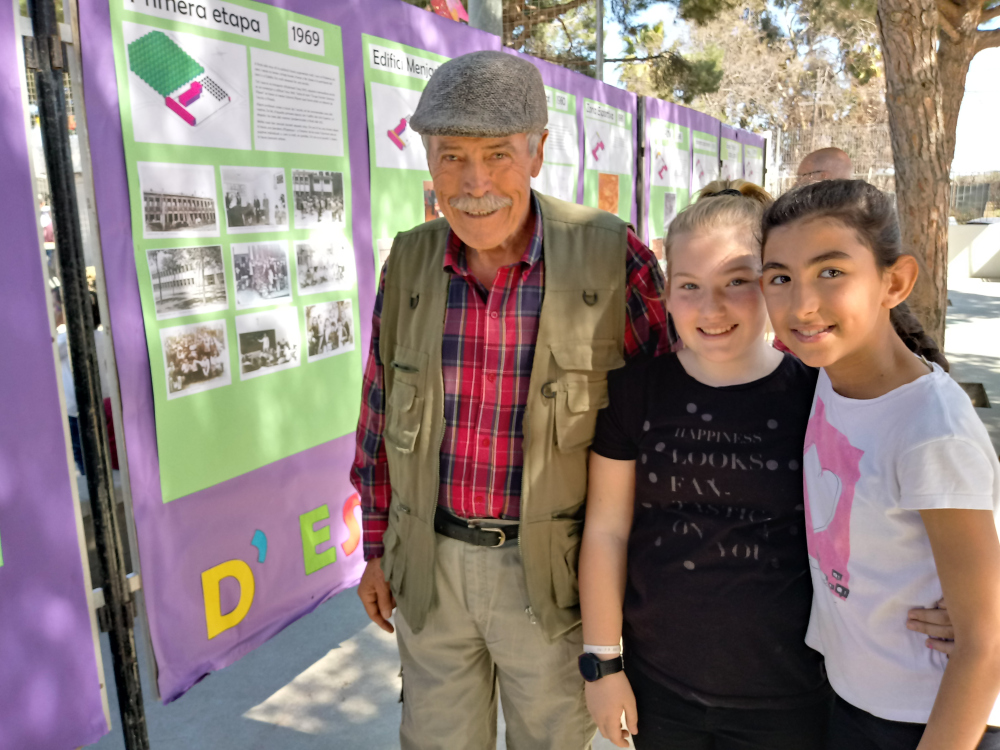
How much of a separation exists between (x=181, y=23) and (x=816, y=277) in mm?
1791

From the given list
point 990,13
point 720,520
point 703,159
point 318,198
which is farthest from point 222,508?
point 990,13

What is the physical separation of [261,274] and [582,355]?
120cm

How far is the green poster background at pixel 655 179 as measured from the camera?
5.85 metres

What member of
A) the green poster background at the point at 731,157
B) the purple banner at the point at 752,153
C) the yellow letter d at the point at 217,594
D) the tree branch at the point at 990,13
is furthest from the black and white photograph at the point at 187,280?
the tree branch at the point at 990,13

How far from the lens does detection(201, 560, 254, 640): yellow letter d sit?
90.7 inches

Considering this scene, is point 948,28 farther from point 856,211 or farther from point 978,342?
point 856,211

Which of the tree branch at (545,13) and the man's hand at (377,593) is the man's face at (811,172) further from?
the tree branch at (545,13)

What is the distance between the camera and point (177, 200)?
7.00 feet

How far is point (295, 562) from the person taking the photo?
8.64ft

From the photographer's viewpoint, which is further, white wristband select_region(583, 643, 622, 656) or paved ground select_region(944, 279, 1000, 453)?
paved ground select_region(944, 279, 1000, 453)

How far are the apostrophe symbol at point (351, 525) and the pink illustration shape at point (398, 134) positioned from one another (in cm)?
136

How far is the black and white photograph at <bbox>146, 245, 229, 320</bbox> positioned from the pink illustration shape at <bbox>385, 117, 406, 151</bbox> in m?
0.96

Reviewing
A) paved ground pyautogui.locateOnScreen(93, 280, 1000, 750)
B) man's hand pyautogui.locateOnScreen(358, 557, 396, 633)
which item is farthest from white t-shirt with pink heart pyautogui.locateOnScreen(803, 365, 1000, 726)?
paved ground pyautogui.locateOnScreen(93, 280, 1000, 750)

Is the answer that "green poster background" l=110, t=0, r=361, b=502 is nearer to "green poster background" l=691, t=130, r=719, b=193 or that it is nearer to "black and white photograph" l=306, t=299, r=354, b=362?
"black and white photograph" l=306, t=299, r=354, b=362
